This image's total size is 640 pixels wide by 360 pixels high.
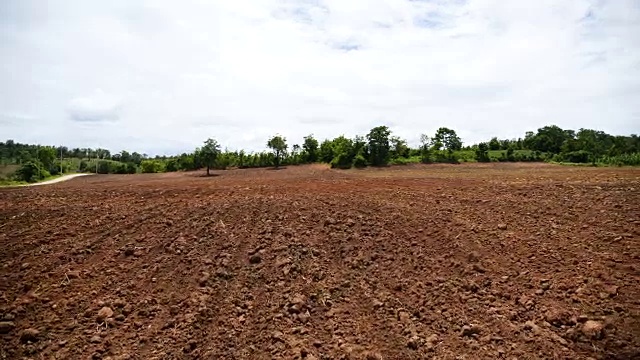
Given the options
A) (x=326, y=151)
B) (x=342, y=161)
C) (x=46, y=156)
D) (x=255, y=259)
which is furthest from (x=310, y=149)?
(x=46, y=156)

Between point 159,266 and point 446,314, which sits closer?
point 446,314

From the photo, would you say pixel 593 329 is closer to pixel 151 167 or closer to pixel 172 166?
pixel 172 166

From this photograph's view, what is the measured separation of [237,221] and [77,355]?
4152 millimetres

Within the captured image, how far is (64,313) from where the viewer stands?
5355 millimetres

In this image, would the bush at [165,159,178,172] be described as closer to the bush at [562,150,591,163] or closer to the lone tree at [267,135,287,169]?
the lone tree at [267,135,287,169]

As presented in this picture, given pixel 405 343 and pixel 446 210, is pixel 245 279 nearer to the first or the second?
pixel 405 343

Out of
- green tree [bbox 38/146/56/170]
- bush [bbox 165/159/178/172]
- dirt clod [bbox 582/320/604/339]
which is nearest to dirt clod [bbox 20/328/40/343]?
dirt clod [bbox 582/320/604/339]

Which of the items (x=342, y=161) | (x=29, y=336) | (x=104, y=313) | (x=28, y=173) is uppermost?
(x=342, y=161)

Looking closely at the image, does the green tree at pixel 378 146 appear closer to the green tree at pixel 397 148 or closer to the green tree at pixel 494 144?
the green tree at pixel 397 148

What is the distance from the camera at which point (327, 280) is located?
6.09 m

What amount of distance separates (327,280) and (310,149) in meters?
34.0

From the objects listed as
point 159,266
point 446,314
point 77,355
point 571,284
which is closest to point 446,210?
point 571,284

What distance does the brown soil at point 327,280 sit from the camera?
4.76 meters

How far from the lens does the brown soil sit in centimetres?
476
